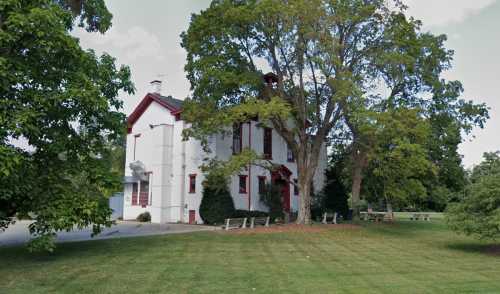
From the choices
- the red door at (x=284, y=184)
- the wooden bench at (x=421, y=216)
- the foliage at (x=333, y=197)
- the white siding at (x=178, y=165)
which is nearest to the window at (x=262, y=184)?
the white siding at (x=178, y=165)

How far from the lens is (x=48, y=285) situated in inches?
347

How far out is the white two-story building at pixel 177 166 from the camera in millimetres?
26234

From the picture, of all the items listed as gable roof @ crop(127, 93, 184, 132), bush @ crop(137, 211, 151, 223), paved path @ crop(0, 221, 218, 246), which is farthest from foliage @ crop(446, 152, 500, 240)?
bush @ crop(137, 211, 151, 223)

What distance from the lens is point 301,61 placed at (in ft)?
69.5

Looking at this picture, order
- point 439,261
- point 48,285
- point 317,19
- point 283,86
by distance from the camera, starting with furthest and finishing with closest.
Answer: point 283,86 → point 317,19 → point 439,261 → point 48,285

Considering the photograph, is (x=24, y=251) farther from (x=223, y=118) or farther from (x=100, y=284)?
(x=223, y=118)

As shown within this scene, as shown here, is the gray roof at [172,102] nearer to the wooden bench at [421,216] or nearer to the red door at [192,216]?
the red door at [192,216]

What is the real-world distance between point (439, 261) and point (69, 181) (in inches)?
450

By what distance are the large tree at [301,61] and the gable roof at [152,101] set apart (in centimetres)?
534

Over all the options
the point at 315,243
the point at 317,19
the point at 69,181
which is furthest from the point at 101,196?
the point at 317,19

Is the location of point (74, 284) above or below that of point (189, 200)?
below

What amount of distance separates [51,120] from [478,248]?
15.7 m

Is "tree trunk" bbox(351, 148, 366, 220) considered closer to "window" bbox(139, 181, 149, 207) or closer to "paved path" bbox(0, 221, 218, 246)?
"paved path" bbox(0, 221, 218, 246)

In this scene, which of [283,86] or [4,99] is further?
[283,86]
